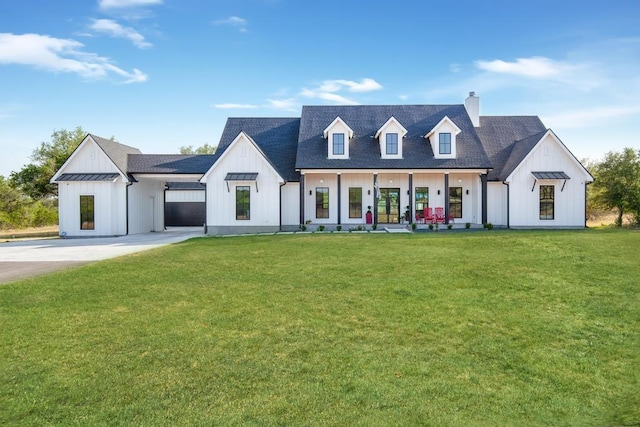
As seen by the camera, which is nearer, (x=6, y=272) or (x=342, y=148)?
(x=6, y=272)

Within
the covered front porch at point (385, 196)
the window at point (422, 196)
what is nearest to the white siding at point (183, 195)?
the covered front porch at point (385, 196)

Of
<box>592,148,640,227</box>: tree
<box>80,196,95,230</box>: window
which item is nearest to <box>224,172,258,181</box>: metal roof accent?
<box>80,196,95,230</box>: window

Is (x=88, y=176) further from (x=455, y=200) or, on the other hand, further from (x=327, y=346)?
(x=327, y=346)

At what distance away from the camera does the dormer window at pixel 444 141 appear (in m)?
24.0

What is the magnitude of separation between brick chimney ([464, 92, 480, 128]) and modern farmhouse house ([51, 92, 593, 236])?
0.43m

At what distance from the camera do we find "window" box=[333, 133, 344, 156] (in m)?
24.1

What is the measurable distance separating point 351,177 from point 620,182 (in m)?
17.8

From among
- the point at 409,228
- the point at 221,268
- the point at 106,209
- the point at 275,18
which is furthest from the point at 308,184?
the point at 221,268

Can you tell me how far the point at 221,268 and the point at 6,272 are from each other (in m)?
5.90

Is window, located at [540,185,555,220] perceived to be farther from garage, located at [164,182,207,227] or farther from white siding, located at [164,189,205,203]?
white siding, located at [164,189,205,203]

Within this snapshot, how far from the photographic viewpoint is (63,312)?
22.2ft

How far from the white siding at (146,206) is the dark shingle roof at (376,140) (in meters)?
10.7

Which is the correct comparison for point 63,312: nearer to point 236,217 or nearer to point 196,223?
point 236,217

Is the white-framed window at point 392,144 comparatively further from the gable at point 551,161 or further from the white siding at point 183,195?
the white siding at point 183,195
